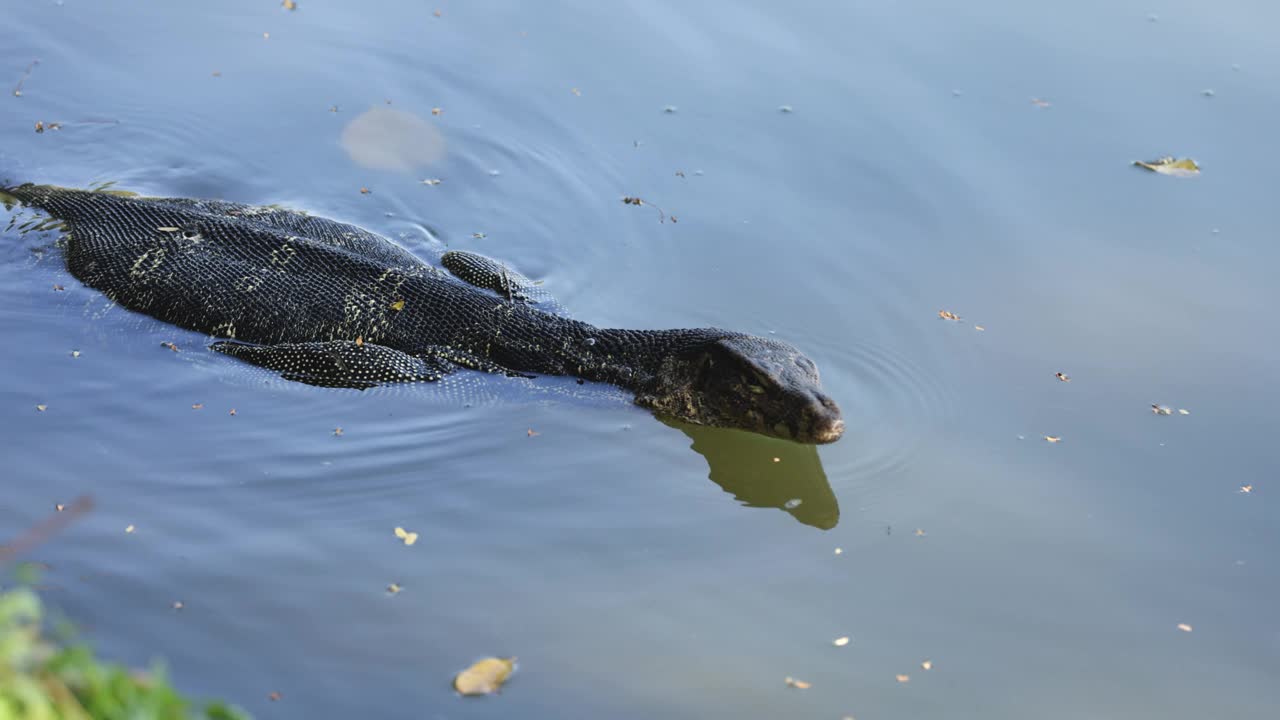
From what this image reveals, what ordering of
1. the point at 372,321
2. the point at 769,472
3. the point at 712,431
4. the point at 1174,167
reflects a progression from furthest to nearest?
the point at 1174,167, the point at 372,321, the point at 712,431, the point at 769,472

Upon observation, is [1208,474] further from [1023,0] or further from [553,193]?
[1023,0]

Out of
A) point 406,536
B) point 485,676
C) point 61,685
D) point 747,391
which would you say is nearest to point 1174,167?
point 747,391

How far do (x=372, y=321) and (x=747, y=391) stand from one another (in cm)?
285

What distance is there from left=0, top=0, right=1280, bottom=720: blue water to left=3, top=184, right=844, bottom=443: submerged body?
0.76 feet

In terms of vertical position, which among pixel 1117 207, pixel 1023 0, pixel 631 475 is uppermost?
pixel 1023 0

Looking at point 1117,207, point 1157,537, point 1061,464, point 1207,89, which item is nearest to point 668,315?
point 1061,464

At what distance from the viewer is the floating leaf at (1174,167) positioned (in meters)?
10.7

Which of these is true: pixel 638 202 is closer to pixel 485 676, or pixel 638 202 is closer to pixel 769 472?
pixel 769 472

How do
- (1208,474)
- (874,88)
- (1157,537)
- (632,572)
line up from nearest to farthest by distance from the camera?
1. (632,572)
2. (1157,537)
3. (1208,474)
4. (874,88)

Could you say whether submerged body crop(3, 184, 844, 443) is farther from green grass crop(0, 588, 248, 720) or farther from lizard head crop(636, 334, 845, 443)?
green grass crop(0, 588, 248, 720)

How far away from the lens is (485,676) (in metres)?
5.03

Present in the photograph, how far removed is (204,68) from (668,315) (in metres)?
6.37

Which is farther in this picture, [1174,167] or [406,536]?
[1174,167]

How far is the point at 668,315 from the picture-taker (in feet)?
28.7
